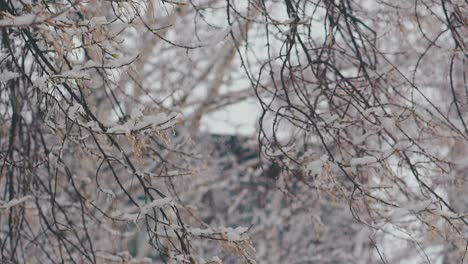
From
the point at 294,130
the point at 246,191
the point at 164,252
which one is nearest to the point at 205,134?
the point at 246,191

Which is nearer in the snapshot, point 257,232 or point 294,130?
point 294,130

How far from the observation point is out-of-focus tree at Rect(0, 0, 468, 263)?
227cm

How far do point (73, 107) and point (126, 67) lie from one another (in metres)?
0.21

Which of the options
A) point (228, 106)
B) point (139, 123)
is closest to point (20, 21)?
point (139, 123)

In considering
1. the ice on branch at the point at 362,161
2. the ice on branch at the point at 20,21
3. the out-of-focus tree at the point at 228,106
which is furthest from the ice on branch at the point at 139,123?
the ice on branch at the point at 362,161

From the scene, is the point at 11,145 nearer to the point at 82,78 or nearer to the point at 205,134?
the point at 82,78

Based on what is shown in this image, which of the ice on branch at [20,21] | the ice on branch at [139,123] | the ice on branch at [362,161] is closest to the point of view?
the ice on branch at [20,21]

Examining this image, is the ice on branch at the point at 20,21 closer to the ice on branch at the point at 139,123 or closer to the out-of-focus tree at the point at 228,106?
the out-of-focus tree at the point at 228,106

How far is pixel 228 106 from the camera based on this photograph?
25.8ft

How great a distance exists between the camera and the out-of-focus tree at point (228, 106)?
89.4 inches

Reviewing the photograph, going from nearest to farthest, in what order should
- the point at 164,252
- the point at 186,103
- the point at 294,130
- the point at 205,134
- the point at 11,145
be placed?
the point at 164,252 < the point at 11,145 < the point at 294,130 < the point at 186,103 < the point at 205,134

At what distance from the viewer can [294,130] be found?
11.9 ft

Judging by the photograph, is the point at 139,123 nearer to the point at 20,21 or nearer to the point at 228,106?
the point at 20,21

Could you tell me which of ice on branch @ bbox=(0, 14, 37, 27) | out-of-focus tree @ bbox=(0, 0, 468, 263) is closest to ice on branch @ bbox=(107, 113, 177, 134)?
out-of-focus tree @ bbox=(0, 0, 468, 263)
